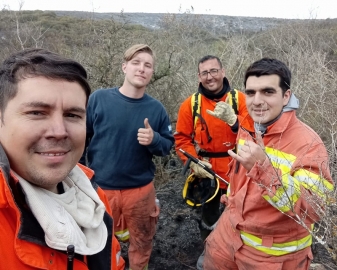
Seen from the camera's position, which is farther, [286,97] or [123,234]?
[123,234]

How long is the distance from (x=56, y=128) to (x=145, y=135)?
64.0 inches

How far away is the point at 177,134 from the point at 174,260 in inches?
56.2

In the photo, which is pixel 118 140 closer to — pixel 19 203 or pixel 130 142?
pixel 130 142

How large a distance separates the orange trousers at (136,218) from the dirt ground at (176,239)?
0.50m

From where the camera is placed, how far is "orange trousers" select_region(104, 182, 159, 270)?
3.00m

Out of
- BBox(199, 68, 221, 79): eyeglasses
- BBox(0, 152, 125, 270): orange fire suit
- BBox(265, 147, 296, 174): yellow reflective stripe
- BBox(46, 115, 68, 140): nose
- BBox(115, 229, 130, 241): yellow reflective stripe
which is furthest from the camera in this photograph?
BBox(199, 68, 221, 79): eyeglasses

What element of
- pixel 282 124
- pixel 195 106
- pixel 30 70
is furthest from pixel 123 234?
pixel 30 70

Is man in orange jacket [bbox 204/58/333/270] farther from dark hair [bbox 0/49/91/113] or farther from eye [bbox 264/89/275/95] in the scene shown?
dark hair [bbox 0/49/91/113]

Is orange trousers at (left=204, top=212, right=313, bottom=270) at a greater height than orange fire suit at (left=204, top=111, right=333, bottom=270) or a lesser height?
lesser

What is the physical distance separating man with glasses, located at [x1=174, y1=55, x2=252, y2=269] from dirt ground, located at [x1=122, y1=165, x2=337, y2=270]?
1.08 feet

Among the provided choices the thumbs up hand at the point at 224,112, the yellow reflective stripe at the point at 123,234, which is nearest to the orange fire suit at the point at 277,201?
the thumbs up hand at the point at 224,112

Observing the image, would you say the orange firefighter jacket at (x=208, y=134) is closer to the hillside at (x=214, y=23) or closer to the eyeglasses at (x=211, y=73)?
the eyeglasses at (x=211, y=73)

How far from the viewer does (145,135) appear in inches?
110

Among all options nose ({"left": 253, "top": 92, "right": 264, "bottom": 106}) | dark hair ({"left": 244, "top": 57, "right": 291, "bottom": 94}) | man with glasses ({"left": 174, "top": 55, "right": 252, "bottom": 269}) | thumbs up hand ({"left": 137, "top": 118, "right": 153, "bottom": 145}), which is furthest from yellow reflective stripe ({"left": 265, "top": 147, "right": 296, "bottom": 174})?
man with glasses ({"left": 174, "top": 55, "right": 252, "bottom": 269})
